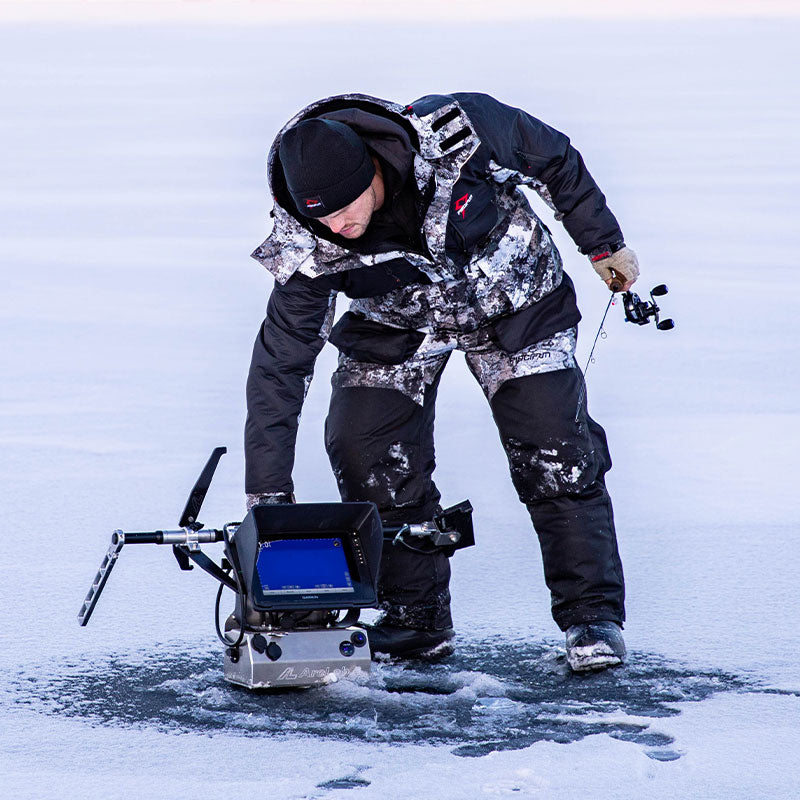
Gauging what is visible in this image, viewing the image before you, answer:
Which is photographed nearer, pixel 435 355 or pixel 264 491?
pixel 264 491

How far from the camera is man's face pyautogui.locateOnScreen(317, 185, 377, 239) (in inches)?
107

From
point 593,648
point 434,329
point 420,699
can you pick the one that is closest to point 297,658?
point 420,699

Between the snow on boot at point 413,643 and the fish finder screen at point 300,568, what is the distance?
33cm

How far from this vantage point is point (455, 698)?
2771mm

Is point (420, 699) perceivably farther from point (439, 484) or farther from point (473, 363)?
point (439, 484)

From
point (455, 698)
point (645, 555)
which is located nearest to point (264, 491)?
point (455, 698)

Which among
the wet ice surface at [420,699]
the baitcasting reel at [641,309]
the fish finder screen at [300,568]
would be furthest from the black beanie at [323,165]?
the wet ice surface at [420,699]

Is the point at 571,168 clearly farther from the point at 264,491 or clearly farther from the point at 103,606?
the point at 103,606

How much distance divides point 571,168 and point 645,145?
7560 millimetres

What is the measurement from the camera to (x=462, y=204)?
9.51 feet

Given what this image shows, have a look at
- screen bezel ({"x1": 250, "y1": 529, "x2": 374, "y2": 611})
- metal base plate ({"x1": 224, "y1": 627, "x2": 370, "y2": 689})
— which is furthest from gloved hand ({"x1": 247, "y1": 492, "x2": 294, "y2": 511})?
metal base plate ({"x1": 224, "y1": 627, "x2": 370, "y2": 689})

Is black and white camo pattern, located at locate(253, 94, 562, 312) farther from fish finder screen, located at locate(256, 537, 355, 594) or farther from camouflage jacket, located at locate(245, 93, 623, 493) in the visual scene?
fish finder screen, located at locate(256, 537, 355, 594)

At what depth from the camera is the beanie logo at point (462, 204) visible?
9.47 feet

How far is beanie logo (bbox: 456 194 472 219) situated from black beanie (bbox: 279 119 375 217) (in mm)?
262
